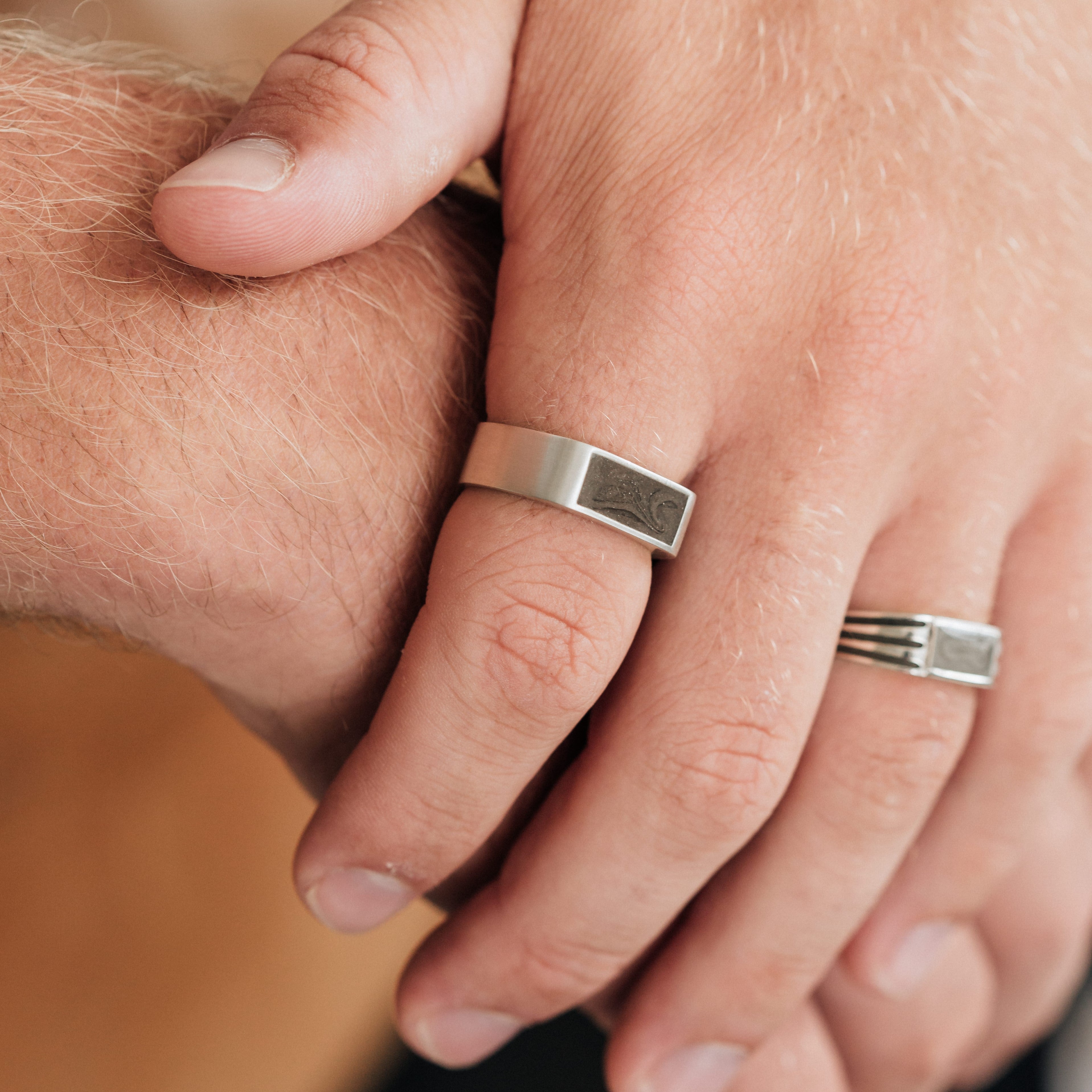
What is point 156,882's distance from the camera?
0.97m

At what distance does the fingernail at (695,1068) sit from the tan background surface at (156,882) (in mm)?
523

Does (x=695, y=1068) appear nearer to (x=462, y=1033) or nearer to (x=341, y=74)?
(x=462, y=1033)

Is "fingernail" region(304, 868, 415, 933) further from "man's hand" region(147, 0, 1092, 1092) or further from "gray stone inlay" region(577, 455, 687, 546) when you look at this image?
"gray stone inlay" region(577, 455, 687, 546)

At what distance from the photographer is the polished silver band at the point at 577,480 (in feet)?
1.73

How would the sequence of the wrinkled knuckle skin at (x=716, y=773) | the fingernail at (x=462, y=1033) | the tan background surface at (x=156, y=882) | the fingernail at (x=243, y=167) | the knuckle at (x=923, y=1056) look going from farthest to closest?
the knuckle at (x=923, y=1056) → the tan background surface at (x=156, y=882) → the fingernail at (x=462, y=1033) → the wrinkled knuckle skin at (x=716, y=773) → the fingernail at (x=243, y=167)

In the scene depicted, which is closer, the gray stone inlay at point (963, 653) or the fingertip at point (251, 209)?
the fingertip at point (251, 209)

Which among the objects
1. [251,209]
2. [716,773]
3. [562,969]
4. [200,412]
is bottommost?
[562,969]

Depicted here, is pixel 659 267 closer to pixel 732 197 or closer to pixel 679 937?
pixel 732 197

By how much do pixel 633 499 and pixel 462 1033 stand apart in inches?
18.6

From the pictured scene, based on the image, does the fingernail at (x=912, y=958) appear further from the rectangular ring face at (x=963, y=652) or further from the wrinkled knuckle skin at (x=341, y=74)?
the wrinkled knuckle skin at (x=341, y=74)

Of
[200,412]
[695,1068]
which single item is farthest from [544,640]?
[695,1068]

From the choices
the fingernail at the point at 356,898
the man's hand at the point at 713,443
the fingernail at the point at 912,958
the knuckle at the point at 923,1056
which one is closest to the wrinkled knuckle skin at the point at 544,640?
the man's hand at the point at 713,443

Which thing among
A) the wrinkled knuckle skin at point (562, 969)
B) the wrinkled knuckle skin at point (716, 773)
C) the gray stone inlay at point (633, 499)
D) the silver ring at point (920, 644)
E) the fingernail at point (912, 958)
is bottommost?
the wrinkled knuckle skin at point (562, 969)

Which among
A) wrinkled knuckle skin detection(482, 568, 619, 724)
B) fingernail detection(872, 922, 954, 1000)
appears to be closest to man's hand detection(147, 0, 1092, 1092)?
wrinkled knuckle skin detection(482, 568, 619, 724)
